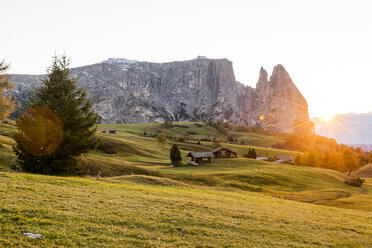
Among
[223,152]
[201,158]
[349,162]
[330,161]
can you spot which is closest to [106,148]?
[201,158]

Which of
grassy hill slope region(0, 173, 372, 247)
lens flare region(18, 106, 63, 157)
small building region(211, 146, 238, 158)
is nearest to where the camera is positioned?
grassy hill slope region(0, 173, 372, 247)

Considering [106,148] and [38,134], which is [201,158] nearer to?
[106,148]

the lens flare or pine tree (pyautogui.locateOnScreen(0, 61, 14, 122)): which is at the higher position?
pine tree (pyautogui.locateOnScreen(0, 61, 14, 122))

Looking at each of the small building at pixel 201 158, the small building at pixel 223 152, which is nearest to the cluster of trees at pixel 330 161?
the small building at pixel 223 152

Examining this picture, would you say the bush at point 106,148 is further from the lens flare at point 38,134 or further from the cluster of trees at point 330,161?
the cluster of trees at point 330,161

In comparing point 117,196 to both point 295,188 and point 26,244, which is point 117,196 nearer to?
point 26,244

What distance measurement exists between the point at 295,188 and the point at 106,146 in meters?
73.1

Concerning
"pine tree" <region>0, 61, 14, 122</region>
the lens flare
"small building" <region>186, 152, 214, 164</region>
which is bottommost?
"small building" <region>186, 152, 214, 164</region>

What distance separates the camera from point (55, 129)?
31.2 meters

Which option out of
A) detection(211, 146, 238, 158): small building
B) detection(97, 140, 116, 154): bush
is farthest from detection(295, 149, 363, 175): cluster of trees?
detection(97, 140, 116, 154): bush

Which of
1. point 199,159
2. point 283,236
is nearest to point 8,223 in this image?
point 283,236

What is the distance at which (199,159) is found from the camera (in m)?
99.1

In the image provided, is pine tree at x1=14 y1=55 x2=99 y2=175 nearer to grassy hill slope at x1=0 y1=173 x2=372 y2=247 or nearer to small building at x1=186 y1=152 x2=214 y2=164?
grassy hill slope at x1=0 y1=173 x2=372 y2=247

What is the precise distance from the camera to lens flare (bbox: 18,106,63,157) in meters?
30.5
